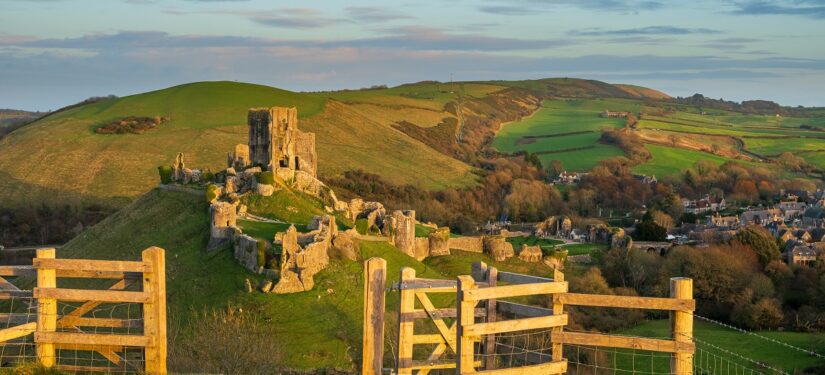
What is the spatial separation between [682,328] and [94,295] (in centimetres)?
1052

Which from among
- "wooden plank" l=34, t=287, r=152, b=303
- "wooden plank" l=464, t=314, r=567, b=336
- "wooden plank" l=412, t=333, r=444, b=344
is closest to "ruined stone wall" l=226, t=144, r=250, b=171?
"wooden plank" l=34, t=287, r=152, b=303

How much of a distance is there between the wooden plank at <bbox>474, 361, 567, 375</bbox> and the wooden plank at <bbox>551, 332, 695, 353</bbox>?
0.45 m

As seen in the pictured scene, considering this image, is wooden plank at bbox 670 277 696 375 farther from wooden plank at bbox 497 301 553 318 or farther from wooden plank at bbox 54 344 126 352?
wooden plank at bbox 54 344 126 352

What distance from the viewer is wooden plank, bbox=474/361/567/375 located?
17.3 metres

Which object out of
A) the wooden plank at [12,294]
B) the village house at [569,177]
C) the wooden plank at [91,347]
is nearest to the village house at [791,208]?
the village house at [569,177]

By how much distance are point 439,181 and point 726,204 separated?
41033mm

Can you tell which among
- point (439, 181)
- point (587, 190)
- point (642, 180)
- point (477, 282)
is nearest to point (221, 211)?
point (477, 282)

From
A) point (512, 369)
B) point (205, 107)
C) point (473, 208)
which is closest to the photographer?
point (512, 369)

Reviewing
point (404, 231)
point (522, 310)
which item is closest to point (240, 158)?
point (404, 231)

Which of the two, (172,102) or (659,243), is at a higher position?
(172,102)

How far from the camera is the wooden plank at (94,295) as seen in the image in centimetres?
1842

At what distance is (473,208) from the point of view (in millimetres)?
124000

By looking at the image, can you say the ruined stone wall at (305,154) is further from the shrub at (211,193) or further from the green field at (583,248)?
the green field at (583,248)

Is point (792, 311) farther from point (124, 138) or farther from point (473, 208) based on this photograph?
point (124, 138)
